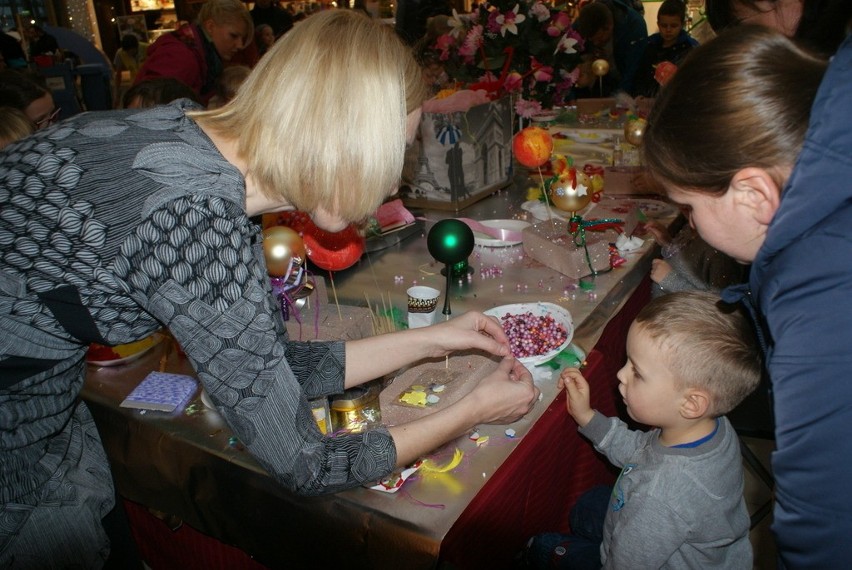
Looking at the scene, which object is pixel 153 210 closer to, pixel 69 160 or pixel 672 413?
pixel 69 160

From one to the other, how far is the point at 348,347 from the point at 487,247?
0.89m

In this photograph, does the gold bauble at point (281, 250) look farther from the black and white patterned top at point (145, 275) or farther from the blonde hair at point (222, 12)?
the blonde hair at point (222, 12)

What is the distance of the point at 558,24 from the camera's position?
2.75 meters

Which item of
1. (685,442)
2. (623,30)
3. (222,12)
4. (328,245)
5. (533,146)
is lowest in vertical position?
(685,442)

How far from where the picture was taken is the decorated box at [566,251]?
1.82 m

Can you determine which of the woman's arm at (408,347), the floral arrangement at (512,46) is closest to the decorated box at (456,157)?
the floral arrangement at (512,46)

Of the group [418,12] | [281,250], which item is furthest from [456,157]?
[418,12]

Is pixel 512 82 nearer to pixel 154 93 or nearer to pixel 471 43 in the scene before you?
pixel 471 43

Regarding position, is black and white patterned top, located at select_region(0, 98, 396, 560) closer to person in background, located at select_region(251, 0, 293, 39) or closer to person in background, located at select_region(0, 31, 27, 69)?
person in background, located at select_region(251, 0, 293, 39)

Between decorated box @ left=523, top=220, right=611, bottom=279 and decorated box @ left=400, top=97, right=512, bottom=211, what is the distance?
572 mm

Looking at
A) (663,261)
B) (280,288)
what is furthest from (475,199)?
(280,288)

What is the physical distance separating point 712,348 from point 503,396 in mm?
434

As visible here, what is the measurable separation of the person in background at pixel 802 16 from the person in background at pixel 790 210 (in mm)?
1482

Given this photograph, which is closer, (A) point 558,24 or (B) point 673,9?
(A) point 558,24
